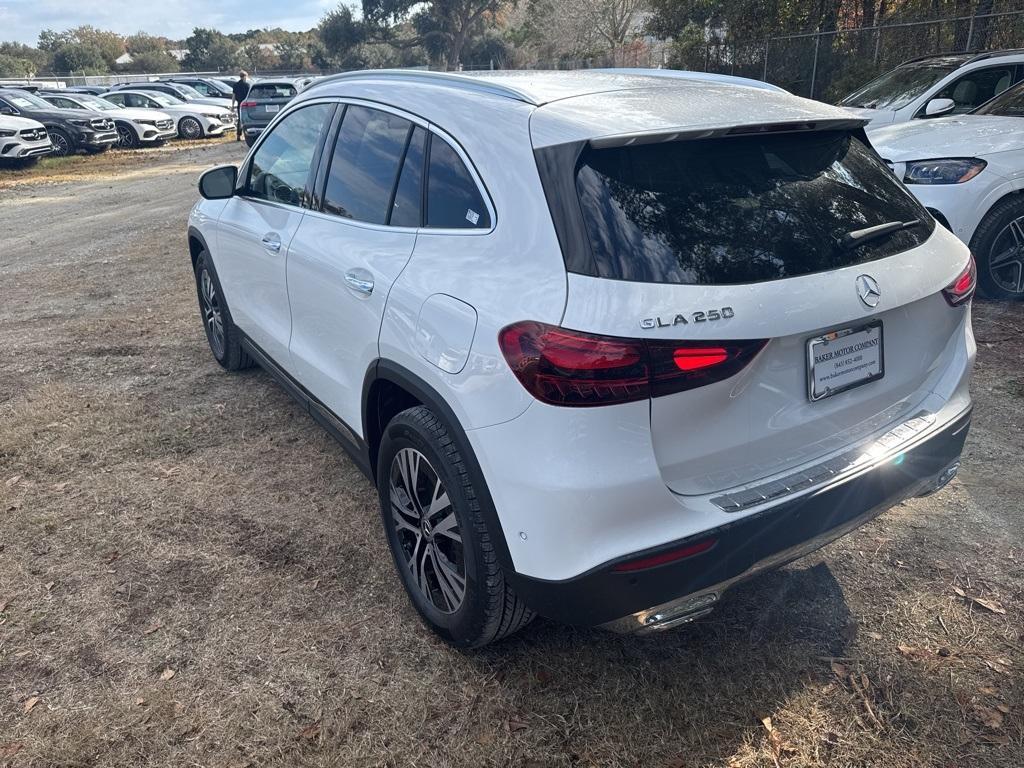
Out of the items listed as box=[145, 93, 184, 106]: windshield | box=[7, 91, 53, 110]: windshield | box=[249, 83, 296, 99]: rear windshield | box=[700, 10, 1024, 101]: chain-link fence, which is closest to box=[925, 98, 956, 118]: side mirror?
box=[700, 10, 1024, 101]: chain-link fence

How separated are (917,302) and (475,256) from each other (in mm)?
1403

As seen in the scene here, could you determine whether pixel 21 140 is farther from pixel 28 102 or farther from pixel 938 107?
pixel 938 107

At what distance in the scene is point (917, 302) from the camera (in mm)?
2508

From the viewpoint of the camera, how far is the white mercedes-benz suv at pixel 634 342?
209cm

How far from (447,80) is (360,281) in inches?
32.6

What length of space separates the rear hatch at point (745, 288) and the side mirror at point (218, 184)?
9.02 ft

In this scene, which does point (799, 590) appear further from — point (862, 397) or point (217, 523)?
point (217, 523)

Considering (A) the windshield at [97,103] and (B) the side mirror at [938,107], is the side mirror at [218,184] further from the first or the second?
(A) the windshield at [97,103]

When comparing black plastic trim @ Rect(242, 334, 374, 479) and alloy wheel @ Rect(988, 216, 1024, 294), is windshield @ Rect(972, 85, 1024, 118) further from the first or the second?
black plastic trim @ Rect(242, 334, 374, 479)

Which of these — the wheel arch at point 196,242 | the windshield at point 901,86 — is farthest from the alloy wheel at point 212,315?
the windshield at point 901,86

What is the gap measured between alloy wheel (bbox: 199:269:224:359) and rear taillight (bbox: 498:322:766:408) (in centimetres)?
355

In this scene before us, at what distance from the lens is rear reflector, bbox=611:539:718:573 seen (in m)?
2.11

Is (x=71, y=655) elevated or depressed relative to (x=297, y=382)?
depressed

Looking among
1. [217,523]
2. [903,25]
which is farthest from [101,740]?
[903,25]
